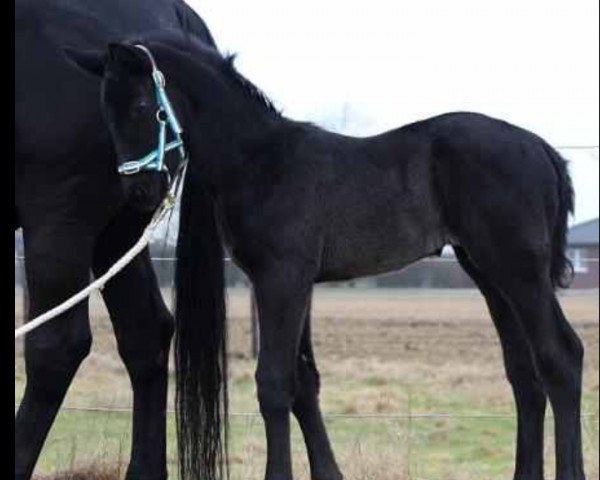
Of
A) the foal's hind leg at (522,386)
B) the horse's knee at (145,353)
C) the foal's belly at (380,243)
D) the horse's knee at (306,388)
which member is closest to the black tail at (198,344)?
the horse's knee at (145,353)

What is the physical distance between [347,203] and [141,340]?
1019mm

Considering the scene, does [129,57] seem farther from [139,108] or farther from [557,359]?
[557,359]

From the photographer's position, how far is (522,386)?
4.32m

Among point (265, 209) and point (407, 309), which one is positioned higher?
point (265, 209)

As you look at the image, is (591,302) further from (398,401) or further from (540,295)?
(540,295)

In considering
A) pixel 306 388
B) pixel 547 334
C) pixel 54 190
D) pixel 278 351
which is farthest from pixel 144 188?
pixel 547 334

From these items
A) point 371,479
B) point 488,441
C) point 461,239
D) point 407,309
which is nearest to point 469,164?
point 461,239

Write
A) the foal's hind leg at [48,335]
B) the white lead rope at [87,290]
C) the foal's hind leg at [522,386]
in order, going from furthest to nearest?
1. the foal's hind leg at [522,386]
2. the foal's hind leg at [48,335]
3. the white lead rope at [87,290]

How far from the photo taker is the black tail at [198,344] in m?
4.38

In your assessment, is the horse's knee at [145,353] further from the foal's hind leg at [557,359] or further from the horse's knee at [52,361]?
the foal's hind leg at [557,359]

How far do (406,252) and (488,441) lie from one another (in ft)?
20.0

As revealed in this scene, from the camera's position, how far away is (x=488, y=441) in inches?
386

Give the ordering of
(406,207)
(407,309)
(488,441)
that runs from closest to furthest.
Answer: (406,207), (488,441), (407,309)

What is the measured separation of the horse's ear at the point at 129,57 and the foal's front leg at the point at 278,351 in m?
0.75
